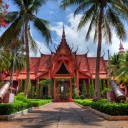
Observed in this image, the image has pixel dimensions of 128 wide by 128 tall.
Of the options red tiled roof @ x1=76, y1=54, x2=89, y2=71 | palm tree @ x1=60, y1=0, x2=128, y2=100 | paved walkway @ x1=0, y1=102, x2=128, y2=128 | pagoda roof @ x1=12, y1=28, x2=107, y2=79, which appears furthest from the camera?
red tiled roof @ x1=76, y1=54, x2=89, y2=71

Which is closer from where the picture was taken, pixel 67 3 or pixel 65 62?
pixel 67 3

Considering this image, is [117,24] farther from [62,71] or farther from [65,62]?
[65,62]

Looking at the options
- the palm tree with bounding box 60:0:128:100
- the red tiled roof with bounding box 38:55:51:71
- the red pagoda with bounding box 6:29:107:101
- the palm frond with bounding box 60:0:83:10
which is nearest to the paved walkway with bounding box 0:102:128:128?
the palm tree with bounding box 60:0:128:100

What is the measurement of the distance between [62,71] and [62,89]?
421 centimetres

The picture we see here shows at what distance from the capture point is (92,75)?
35.9 metres

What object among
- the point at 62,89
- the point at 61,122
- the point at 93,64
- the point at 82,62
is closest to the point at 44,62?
the point at 82,62

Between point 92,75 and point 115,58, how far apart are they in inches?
210

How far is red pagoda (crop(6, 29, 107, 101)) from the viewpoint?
93.0 ft

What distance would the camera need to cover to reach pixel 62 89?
31.2 m

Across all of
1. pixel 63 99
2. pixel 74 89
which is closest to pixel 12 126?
pixel 63 99

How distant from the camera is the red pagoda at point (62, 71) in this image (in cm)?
2834

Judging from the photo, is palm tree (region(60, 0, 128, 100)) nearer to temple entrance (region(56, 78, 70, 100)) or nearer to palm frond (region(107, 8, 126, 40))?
palm frond (region(107, 8, 126, 40))

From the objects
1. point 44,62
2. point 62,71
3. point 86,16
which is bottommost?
point 62,71

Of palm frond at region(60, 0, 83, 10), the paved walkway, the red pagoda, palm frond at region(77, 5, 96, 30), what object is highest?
palm frond at region(60, 0, 83, 10)
